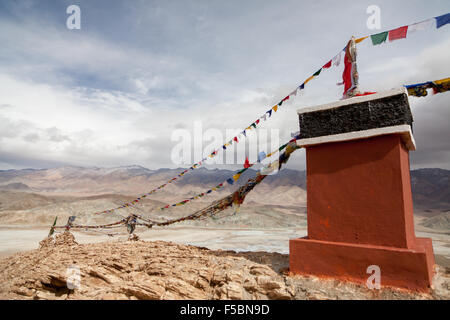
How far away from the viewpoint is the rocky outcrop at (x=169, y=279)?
12.3 ft

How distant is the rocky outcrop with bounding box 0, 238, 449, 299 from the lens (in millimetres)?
3742

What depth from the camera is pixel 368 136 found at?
13.1 ft

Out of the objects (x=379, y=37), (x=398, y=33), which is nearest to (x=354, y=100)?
(x=379, y=37)

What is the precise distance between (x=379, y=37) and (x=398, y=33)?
304 millimetres

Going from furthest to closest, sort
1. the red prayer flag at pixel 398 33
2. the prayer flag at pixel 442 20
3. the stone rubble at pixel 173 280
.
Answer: the red prayer flag at pixel 398 33
the prayer flag at pixel 442 20
the stone rubble at pixel 173 280

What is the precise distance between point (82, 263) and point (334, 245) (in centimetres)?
468

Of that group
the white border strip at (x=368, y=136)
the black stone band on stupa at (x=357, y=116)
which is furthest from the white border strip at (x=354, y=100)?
the white border strip at (x=368, y=136)

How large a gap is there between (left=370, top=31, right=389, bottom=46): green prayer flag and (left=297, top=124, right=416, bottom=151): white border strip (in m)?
2.01

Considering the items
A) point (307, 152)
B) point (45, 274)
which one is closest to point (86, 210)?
point (45, 274)

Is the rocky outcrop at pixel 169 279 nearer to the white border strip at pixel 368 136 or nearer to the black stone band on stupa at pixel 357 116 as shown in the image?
the white border strip at pixel 368 136

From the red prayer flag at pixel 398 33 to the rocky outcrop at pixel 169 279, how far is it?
4109 mm

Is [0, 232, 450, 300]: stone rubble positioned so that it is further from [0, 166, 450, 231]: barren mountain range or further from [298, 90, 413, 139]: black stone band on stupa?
[0, 166, 450, 231]: barren mountain range

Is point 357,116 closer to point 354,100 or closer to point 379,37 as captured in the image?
point 354,100

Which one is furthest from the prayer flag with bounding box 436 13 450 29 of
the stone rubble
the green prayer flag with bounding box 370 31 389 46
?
the stone rubble
